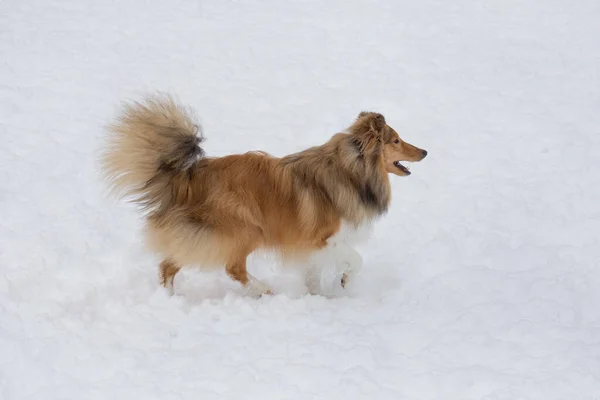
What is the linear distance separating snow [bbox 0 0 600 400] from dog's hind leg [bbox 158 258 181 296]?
155mm

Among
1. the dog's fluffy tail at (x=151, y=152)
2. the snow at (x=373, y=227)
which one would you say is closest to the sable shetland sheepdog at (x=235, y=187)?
the dog's fluffy tail at (x=151, y=152)

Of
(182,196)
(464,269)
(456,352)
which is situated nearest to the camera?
(456,352)

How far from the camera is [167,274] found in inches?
222

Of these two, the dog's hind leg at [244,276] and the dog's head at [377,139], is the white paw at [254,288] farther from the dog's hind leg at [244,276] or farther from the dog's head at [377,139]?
the dog's head at [377,139]

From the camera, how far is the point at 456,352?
15.9 ft

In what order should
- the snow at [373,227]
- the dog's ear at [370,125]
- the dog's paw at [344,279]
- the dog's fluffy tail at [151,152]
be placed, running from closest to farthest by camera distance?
the snow at [373,227]
the dog's fluffy tail at [151,152]
the dog's ear at [370,125]
the dog's paw at [344,279]

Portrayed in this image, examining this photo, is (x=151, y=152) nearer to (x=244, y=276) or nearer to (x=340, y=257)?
(x=244, y=276)

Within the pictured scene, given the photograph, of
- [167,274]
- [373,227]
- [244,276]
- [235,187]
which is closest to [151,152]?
[235,187]

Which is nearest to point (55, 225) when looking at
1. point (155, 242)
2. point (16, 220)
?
point (16, 220)

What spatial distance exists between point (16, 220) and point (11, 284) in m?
1.31

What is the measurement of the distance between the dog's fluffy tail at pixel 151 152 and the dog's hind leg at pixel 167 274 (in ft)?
1.86

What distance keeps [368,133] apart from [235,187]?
46.4 inches

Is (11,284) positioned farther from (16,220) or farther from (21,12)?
(21,12)

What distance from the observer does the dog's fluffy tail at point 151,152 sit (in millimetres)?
5109
